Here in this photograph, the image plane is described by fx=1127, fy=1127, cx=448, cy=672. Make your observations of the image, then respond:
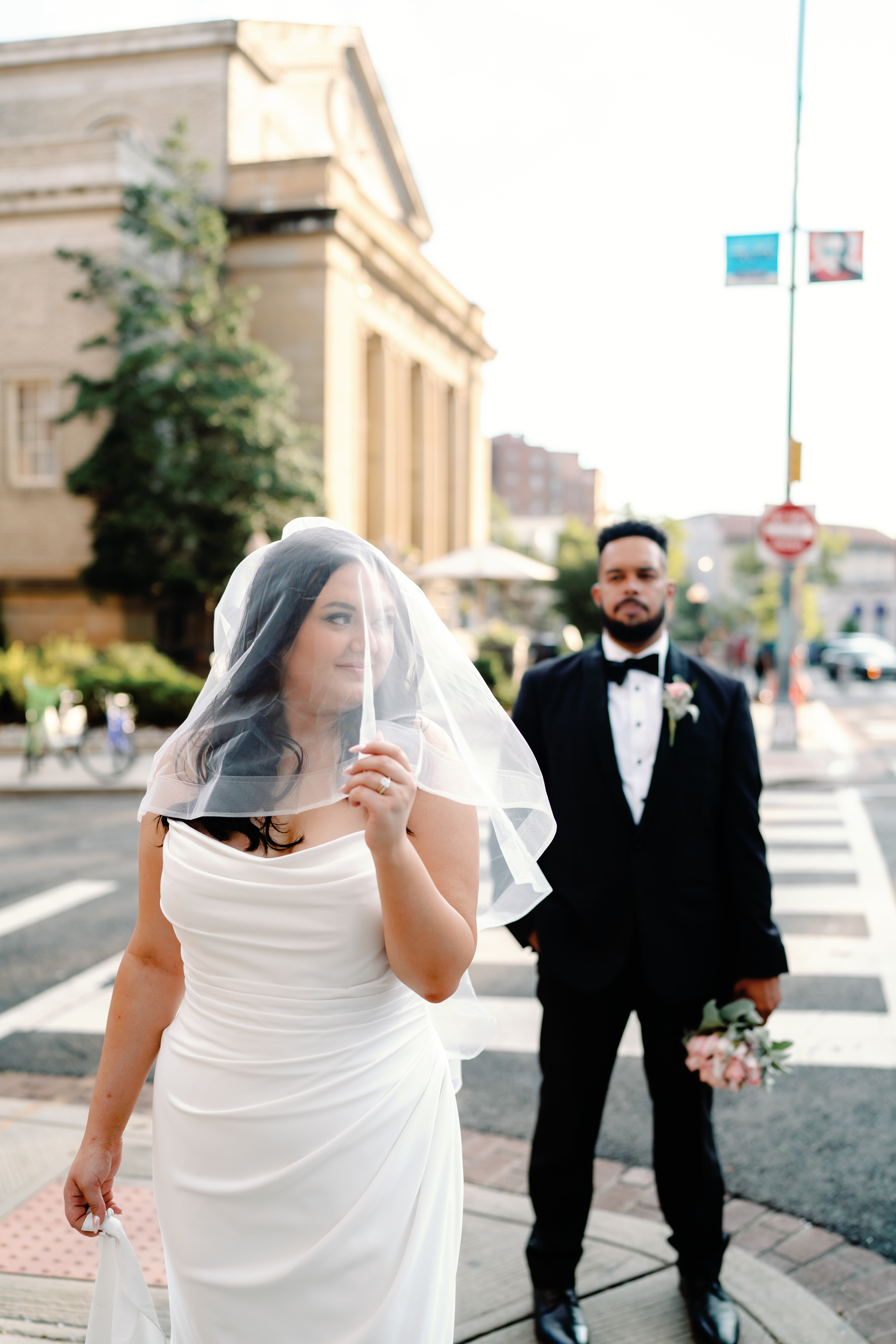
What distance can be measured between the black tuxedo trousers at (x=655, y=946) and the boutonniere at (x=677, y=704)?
0.02 m

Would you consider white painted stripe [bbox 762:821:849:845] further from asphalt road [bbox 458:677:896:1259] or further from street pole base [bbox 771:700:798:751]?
street pole base [bbox 771:700:798:751]

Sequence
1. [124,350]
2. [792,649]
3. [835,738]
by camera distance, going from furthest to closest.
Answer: [124,350], [835,738], [792,649]

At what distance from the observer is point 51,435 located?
2492 centimetres

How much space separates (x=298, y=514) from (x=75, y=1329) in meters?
21.8

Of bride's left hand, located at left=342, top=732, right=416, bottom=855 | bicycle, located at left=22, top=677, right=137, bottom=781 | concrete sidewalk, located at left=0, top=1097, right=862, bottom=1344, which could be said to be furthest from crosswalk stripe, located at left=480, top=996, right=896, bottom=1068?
bicycle, located at left=22, top=677, right=137, bottom=781

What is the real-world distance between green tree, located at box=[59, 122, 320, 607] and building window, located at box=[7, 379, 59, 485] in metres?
1.72

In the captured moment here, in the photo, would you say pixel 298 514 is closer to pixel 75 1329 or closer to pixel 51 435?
pixel 51 435

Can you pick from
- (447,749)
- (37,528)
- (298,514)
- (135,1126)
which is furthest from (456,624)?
(447,749)

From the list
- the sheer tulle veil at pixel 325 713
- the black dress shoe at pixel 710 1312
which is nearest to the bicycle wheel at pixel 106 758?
the black dress shoe at pixel 710 1312

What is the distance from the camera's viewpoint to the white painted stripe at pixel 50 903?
25.8 feet

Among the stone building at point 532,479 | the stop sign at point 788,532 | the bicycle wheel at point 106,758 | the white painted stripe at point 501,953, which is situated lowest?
the bicycle wheel at point 106,758

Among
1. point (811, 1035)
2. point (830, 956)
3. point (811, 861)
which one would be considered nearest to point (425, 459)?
point (811, 861)

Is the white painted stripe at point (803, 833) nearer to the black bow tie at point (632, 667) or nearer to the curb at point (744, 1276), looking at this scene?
the curb at point (744, 1276)

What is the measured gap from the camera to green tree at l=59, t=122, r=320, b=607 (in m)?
22.3
